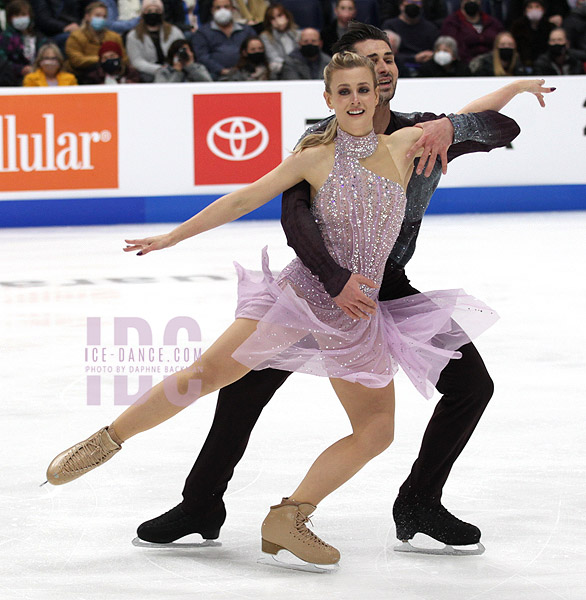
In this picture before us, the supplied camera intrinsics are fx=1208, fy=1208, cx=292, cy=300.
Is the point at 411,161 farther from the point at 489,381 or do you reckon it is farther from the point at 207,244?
the point at 207,244

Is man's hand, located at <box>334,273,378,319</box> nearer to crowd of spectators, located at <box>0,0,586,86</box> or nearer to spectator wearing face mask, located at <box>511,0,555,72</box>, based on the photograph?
crowd of spectators, located at <box>0,0,586,86</box>

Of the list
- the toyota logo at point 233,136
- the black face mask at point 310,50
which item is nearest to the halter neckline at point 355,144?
the toyota logo at point 233,136

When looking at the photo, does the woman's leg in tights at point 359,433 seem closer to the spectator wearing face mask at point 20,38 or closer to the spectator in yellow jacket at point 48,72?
the spectator in yellow jacket at point 48,72

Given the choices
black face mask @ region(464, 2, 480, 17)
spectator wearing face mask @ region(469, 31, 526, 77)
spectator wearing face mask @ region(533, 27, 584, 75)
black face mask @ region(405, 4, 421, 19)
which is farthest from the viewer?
black face mask @ region(464, 2, 480, 17)

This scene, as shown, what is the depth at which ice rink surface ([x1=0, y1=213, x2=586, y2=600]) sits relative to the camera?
2.58 meters

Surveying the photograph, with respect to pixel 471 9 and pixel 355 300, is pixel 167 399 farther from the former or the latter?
pixel 471 9

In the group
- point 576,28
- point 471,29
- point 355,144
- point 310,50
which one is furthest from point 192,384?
point 576,28

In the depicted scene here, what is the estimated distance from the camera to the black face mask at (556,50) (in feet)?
33.4

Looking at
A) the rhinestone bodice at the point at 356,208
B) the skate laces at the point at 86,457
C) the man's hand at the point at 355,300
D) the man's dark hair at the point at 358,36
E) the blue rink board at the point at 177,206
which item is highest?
the man's dark hair at the point at 358,36

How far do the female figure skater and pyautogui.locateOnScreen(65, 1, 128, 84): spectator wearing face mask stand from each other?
708cm

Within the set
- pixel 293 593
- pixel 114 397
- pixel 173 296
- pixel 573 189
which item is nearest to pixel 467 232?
pixel 573 189

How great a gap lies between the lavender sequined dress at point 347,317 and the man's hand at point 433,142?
A: 8 cm

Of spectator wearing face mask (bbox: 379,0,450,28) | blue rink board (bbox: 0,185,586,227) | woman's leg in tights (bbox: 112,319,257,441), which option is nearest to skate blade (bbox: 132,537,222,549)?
woman's leg in tights (bbox: 112,319,257,441)

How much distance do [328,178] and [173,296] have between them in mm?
3445
